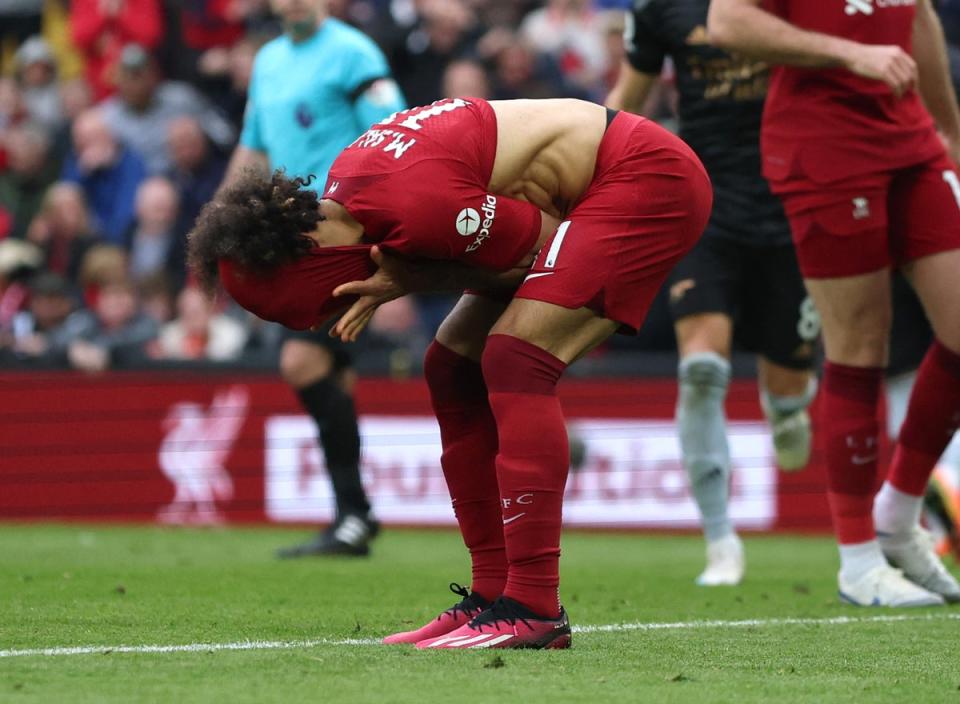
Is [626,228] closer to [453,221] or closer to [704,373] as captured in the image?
[453,221]

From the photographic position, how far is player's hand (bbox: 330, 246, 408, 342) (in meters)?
4.38

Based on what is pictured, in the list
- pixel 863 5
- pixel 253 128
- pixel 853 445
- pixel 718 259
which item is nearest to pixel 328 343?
pixel 253 128

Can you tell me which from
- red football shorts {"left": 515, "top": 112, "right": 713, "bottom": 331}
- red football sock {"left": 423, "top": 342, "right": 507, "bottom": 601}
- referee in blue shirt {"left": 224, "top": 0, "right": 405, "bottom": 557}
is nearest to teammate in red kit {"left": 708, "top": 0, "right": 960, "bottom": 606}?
red football shorts {"left": 515, "top": 112, "right": 713, "bottom": 331}

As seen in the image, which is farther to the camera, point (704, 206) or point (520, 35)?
point (520, 35)

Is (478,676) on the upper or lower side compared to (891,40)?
lower

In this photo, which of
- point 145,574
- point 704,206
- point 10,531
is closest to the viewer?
point 704,206

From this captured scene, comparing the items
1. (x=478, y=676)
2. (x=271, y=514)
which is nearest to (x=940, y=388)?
(x=478, y=676)

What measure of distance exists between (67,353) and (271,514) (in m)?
1.70

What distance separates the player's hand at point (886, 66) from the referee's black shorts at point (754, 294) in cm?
157

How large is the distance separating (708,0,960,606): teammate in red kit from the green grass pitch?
1.65ft

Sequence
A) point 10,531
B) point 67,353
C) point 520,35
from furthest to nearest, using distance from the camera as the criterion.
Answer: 1. point 520,35
2. point 67,353
3. point 10,531

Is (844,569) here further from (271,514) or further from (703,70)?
(271,514)

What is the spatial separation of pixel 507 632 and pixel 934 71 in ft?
9.12

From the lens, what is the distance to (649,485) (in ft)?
33.7
